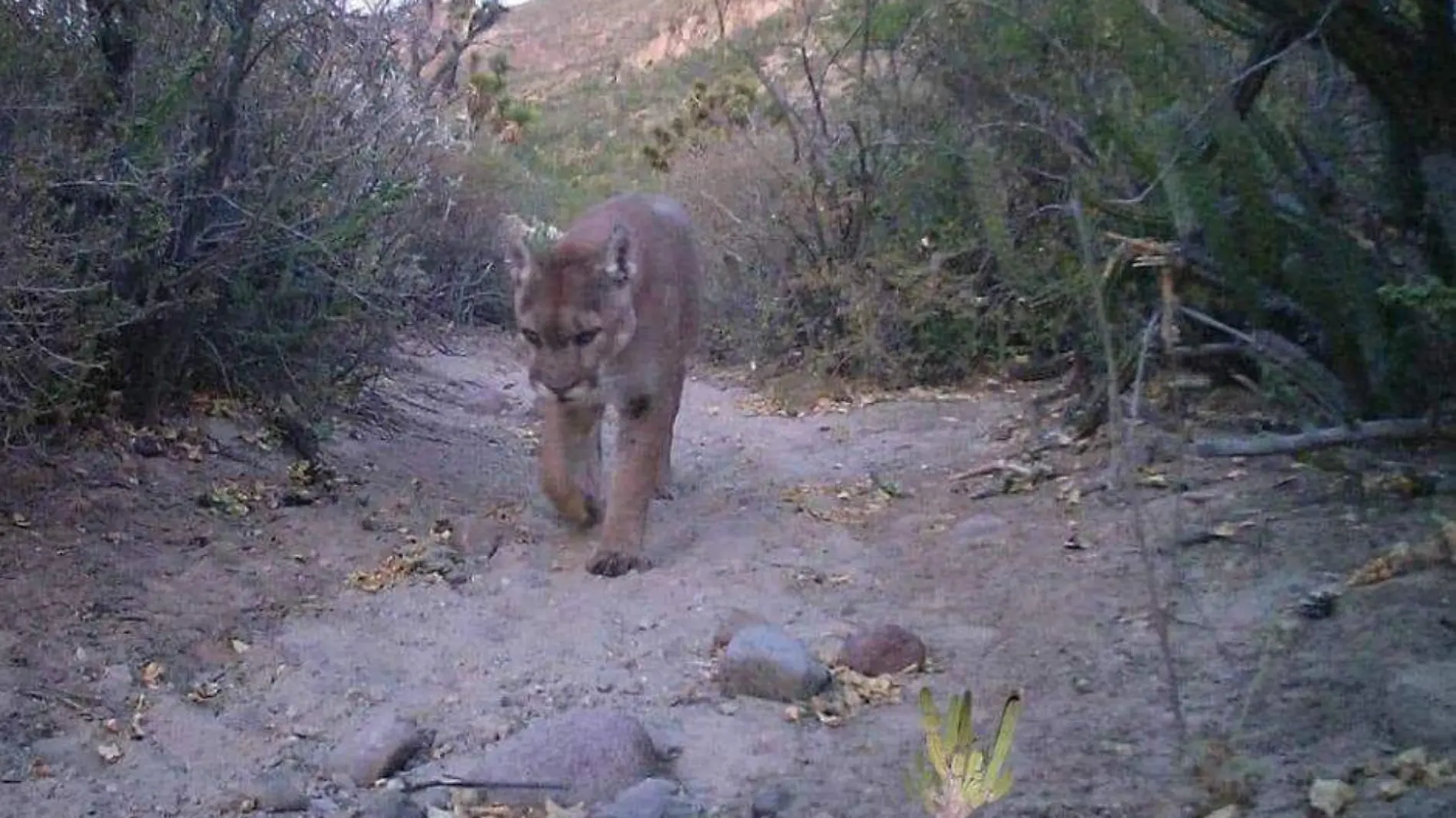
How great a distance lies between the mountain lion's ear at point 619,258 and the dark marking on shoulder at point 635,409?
19.9 inches

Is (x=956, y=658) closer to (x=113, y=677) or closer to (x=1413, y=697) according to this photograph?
(x=1413, y=697)

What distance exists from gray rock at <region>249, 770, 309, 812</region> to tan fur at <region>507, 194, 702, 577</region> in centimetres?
225

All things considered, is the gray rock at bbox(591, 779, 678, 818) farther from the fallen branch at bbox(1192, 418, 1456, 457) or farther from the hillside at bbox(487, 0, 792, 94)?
the hillside at bbox(487, 0, 792, 94)

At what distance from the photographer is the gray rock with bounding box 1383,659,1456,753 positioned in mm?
3654

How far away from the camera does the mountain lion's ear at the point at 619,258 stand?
7.07 metres

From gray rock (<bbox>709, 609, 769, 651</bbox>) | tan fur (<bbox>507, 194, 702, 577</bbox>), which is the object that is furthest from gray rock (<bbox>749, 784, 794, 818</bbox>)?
tan fur (<bbox>507, 194, 702, 577</bbox>)

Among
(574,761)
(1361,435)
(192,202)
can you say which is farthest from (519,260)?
(1361,435)

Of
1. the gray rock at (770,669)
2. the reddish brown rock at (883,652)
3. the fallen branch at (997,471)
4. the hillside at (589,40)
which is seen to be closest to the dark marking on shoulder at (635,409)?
the fallen branch at (997,471)

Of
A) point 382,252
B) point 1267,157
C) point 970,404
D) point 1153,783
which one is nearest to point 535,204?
point 970,404

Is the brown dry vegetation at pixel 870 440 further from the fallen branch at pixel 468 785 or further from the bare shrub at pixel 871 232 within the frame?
the bare shrub at pixel 871 232

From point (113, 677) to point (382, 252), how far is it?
412 cm

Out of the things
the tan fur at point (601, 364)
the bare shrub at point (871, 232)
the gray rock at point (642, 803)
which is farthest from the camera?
the bare shrub at point (871, 232)

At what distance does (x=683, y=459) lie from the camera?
374 inches

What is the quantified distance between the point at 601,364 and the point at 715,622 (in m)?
1.44
